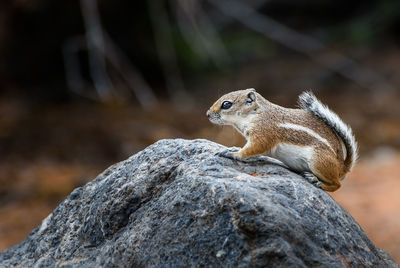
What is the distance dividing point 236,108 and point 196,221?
146 cm

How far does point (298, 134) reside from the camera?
13.7ft

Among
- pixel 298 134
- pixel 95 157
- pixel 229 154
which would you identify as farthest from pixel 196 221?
pixel 95 157

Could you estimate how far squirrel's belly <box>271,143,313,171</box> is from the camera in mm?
4082

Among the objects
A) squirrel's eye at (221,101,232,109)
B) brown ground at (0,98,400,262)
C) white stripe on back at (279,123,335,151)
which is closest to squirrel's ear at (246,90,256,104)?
squirrel's eye at (221,101,232,109)

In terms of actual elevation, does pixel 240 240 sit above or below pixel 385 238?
below

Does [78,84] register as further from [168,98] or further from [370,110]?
[370,110]

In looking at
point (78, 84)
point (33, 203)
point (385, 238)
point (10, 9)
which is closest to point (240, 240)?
point (385, 238)

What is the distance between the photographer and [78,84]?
35.5ft

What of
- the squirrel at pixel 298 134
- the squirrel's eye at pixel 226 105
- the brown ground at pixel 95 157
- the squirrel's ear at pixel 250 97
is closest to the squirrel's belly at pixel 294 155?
the squirrel at pixel 298 134

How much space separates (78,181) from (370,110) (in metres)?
6.92

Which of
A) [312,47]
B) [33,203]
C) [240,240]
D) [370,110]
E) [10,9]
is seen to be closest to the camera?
[240,240]

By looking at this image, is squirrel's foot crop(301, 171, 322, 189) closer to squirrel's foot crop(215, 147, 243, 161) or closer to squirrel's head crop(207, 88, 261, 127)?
squirrel's foot crop(215, 147, 243, 161)

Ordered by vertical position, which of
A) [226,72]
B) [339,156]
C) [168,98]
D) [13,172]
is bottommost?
[339,156]

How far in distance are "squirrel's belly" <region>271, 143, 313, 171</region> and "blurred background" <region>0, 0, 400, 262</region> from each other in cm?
333
